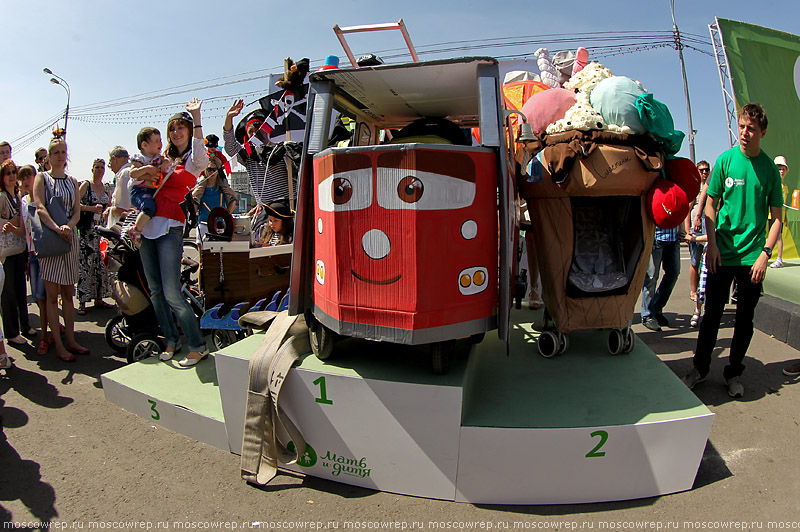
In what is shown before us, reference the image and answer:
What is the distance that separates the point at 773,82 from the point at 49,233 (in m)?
11.2

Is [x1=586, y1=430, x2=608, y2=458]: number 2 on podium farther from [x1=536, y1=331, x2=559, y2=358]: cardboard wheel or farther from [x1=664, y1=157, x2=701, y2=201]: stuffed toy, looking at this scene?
[x1=664, y1=157, x2=701, y2=201]: stuffed toy

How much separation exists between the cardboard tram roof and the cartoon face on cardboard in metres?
0.51

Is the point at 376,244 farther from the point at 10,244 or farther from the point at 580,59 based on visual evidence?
the point at 10,244

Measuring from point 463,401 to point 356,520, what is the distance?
726mm

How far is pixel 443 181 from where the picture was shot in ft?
6.93

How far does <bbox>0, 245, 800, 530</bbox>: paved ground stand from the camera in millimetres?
2201

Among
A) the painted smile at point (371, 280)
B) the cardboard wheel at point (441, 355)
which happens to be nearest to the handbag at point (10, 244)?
the painted smile at point (371, 280)

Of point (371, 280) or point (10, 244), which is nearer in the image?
point (371, 280)

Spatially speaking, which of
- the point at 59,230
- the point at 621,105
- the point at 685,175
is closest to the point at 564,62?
the point at 621,105

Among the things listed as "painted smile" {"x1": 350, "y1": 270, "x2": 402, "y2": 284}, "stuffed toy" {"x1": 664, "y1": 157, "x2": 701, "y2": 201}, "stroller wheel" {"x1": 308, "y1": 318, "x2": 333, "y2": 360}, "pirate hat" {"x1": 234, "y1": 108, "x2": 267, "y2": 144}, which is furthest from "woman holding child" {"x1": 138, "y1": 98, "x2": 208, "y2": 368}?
"stuffed toy" {"x1": 664, "y1": 157, "x2": 701, "y2": 201}

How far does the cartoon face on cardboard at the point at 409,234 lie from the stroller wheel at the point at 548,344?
1.05 m

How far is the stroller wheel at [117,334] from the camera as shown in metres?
4.45

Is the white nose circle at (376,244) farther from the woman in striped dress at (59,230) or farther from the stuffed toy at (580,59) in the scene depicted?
the woman in striped dress at (59,230)

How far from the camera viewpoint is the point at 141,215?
11.3 feet
